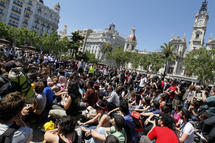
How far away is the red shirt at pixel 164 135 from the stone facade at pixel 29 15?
67.3 m

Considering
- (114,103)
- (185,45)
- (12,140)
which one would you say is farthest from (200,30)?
(12,140)

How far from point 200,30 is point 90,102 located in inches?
2510

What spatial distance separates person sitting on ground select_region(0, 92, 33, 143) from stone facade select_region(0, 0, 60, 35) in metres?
66.4

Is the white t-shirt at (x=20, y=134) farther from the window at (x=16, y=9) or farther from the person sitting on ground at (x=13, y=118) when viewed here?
the window at (x=16, y=9)

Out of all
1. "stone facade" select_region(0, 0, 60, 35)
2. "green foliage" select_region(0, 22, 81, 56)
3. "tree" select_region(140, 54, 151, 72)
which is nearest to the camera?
"green foliage" select_region(0, 22, 81, 56)

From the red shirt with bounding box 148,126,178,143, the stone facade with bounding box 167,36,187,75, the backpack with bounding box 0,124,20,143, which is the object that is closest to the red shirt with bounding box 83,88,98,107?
the red shirt with bounding box 148,126,178,143

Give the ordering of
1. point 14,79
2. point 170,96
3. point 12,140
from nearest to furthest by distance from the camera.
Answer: point 12,140 → point 14,79 → point 170,96

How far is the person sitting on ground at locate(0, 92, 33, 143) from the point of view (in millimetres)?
2094

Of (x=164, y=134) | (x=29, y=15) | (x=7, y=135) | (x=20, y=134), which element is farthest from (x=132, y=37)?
(x=7, y=135)

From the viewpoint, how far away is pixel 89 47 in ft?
311

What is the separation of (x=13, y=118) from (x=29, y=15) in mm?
75786

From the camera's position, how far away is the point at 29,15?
64875mm

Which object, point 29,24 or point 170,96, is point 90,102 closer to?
point 170,96

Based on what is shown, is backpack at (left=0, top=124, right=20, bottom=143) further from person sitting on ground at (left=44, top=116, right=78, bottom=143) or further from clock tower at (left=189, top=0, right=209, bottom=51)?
clock tower at (left=189, top=0, right=209, bottom=51)
